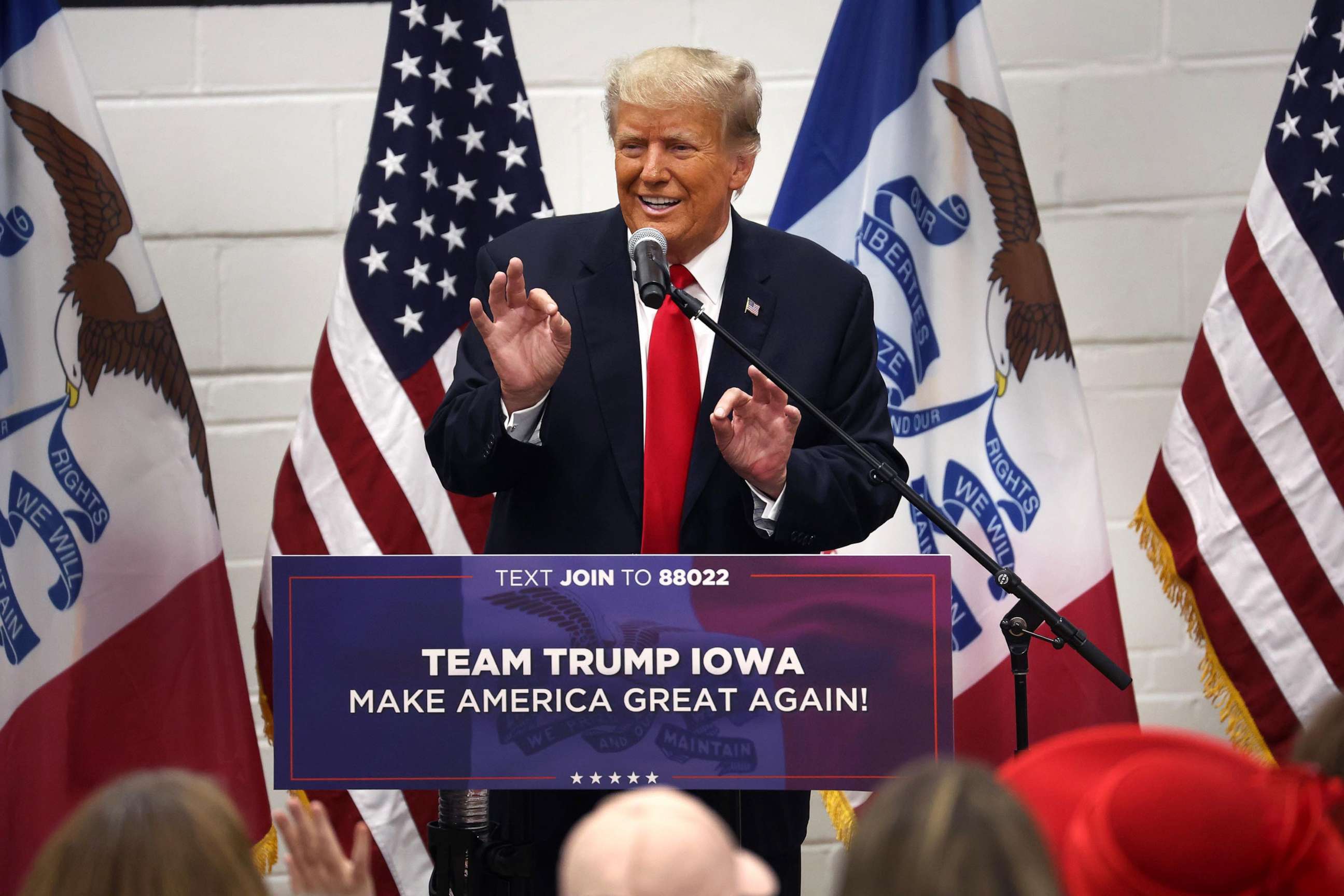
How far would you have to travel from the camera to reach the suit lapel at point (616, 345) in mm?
2104

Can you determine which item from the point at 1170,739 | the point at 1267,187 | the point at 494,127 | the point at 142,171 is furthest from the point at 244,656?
the point at 1170,739

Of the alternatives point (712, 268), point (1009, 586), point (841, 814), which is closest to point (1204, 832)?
point (1009, 586)

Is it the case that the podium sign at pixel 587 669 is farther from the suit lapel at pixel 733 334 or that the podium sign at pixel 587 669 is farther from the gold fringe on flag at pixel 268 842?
the gold fringe on flag at pixel 268 842

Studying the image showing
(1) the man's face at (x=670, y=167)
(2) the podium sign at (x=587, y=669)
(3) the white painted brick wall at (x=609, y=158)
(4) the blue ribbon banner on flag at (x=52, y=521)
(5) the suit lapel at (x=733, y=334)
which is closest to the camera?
(2) the podium sign at (x=587, y=669)

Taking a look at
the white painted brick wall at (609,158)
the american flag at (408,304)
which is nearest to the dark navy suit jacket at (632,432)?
the american flag at (408,304)

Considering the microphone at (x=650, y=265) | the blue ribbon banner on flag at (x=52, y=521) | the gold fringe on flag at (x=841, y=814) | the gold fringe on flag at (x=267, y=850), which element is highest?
the microphone at (x=650, y=265)

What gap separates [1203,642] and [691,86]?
178cm

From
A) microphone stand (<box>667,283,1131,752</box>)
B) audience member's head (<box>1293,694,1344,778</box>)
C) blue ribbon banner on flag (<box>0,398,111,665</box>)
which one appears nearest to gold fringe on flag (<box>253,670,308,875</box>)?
blue ribbon banner on flag (<box>0,398,111,665</box>)

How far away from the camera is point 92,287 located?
9.91ft

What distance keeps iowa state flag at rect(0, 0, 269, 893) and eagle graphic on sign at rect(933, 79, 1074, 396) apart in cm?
171

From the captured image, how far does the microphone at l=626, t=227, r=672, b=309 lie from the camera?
1.85 m

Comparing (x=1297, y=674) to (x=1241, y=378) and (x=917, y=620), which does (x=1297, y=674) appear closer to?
(x=1241, y=378)

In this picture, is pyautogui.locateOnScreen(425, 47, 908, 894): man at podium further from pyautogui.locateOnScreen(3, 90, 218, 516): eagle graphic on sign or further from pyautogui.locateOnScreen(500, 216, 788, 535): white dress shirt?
pyautogui.locateOnScreen(3, 90, 218, 516): eagle graphic on sign

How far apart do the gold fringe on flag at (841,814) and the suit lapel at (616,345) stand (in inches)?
49.6
